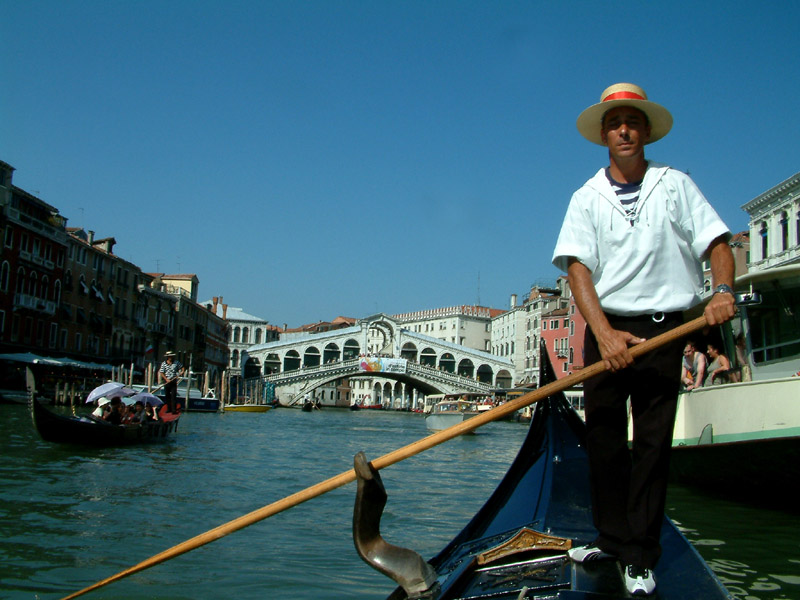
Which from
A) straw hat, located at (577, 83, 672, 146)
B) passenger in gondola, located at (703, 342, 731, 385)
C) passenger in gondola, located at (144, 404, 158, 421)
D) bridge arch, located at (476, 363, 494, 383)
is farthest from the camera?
bridge arch, located at (476, 363, 494, 383)

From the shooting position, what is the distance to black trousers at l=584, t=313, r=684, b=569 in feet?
3.98

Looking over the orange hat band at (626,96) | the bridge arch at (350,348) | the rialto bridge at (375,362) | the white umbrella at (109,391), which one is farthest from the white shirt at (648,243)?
the bridge arch at (350,348)

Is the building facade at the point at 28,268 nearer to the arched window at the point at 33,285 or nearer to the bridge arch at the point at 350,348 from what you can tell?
the arched window at the point at 33,285

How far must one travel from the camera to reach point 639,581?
117 centimetres

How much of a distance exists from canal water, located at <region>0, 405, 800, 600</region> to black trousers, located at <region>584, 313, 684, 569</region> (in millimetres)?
965

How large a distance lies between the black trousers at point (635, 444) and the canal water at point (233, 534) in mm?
965

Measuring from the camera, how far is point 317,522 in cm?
321

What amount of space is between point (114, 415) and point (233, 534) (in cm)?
421

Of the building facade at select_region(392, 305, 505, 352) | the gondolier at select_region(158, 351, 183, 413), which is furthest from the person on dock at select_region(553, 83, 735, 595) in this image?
the building facade at select_region(392, 305, 505, 352)

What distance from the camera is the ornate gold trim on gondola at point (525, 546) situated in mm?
1378

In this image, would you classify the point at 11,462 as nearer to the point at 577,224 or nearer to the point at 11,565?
the point at 11,565

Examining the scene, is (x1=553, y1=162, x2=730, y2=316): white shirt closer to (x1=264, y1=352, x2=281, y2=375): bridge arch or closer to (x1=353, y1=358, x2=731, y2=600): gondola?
(x1=353, y1=358, x2=731, y2=600): gondola

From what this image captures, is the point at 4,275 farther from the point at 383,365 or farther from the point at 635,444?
the point at 635,444

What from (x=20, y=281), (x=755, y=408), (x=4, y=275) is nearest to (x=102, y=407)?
(x=755, y=408)
